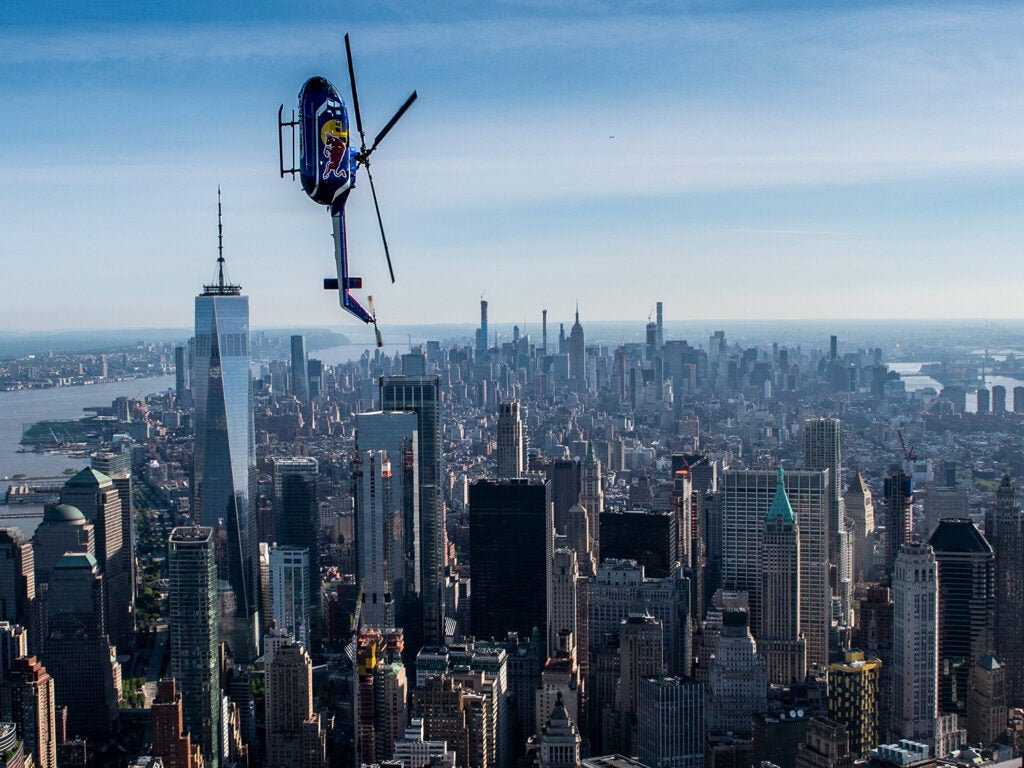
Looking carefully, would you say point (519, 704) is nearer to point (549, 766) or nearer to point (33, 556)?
point (549, 766)

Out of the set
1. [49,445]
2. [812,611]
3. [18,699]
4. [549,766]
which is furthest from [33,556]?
[812,611]

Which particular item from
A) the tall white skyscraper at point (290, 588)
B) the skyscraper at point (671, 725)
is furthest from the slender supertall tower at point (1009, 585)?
the tall white skyscraper at point (290, 588)

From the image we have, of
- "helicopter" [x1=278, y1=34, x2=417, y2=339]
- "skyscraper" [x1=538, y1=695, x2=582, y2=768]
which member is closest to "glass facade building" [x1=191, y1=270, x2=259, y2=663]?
"skyscraper" [x1=538, y1=695, x2=582, y2=768]

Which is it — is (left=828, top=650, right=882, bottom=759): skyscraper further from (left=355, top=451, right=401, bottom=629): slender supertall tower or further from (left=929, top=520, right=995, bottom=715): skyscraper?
(left=355, top=451, right=401, bottom=629): slender supertall tower

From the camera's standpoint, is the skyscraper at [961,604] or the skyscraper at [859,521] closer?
the skyscraper at [961,604]

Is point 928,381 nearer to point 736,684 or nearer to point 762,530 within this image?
point 762,530

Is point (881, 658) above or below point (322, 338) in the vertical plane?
below

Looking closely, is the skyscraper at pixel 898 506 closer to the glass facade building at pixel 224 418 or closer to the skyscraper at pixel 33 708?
the glass facade building at pixel 224 418
